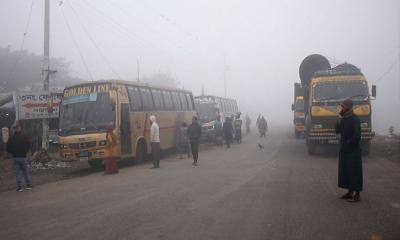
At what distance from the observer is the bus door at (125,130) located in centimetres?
1664

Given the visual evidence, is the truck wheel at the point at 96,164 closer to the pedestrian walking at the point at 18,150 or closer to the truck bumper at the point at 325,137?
the pedestrian walking at the point at 18,150

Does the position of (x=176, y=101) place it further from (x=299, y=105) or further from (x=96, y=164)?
(x=299, y=105)

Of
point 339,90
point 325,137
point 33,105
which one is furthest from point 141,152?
point 339,90

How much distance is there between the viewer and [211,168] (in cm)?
1505

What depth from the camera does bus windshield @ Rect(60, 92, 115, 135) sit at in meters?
16.1

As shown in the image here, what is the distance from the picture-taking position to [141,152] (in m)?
18.4

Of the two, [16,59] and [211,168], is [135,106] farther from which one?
[16,59]

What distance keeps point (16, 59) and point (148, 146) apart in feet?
138

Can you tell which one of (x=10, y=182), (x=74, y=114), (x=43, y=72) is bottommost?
(x=10, y=182)

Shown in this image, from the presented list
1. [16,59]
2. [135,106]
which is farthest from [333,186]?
[16,59]

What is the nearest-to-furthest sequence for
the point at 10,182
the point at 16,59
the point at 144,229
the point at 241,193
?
the point at 144,229, the point at 241,193, the point at 10,182, the point at 16,59

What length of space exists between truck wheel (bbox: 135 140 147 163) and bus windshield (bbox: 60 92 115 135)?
2.30 metres

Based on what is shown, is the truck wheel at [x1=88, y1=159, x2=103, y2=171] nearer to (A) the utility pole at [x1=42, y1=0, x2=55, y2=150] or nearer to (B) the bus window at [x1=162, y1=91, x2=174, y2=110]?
(A) the utility pole at [x1=42, y1=0, x2=55, y2=150]

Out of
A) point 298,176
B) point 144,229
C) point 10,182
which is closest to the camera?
point 144,229
